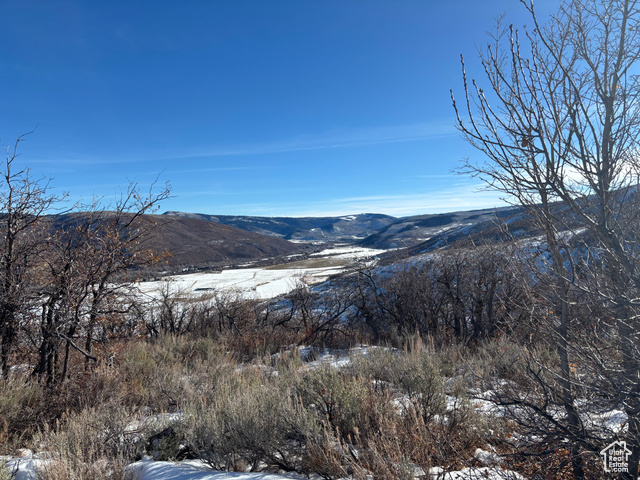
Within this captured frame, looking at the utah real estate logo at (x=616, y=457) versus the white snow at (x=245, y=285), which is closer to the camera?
the utah real estate logo at (x=616, y=457)

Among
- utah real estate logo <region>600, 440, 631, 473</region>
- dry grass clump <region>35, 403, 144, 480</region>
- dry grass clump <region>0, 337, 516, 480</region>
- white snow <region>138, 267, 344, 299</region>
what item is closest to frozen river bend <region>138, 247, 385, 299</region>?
white snow <region>138, 267, 344, 299</region>

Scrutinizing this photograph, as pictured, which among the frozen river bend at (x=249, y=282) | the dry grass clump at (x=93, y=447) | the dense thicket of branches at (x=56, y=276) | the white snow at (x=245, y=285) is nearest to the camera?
the dry grass clump at (x=93, y=447)

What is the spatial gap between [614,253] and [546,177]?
622mm

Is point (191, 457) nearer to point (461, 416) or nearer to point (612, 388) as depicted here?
point (461, 416)

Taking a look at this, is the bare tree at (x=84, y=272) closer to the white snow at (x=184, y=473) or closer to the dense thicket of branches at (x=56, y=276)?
the dense thicket of branches at (x=56, y=276)

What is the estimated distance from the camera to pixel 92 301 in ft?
17.3

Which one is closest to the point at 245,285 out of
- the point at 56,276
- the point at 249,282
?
the point at 249,282

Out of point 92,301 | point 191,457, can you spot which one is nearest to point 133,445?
point 191,457

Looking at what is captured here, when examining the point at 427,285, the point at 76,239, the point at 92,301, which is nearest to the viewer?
the point at 92,301

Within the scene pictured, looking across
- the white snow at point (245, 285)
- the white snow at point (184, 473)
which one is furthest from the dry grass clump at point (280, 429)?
the white snow at point (245, 285)

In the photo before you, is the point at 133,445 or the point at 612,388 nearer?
the point at 612,388

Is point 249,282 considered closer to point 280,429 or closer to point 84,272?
point 84,272

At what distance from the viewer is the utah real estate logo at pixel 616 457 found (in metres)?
2.10

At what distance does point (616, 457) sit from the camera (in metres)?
2.17
